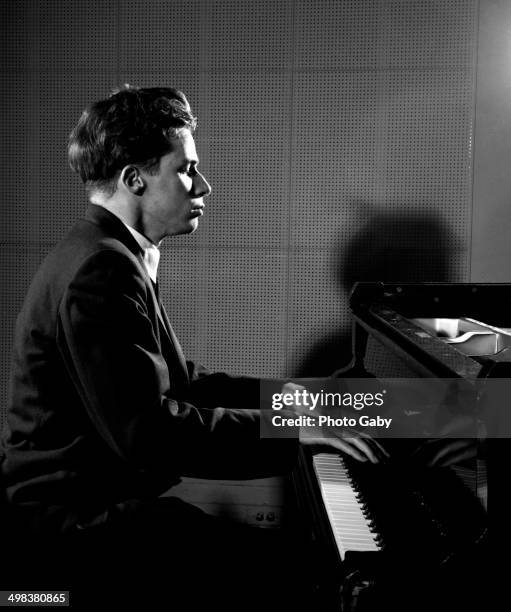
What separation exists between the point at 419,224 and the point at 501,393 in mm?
2949

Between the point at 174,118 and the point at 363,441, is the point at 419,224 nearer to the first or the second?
the point at 174,118

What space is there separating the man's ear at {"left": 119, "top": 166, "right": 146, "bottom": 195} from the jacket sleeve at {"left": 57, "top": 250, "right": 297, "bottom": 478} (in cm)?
34

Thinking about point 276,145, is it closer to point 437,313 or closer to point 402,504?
point 437,313

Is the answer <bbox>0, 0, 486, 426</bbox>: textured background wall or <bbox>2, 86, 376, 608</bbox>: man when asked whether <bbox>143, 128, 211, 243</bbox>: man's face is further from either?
<bbox>0, 0, 486, 426</bbox>: textured background wall

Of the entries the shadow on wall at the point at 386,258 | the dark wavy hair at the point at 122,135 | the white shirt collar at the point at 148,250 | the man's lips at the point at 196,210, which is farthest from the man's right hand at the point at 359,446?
the shadow on wall at the point at 386,258

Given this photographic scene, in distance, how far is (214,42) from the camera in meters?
3.96

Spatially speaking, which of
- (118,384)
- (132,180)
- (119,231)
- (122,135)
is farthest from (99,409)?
(122,135)

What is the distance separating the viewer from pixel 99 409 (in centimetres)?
159

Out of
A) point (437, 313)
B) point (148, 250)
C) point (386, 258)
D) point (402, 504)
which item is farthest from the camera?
point (386, 258)

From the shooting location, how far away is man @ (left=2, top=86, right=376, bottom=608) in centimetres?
159

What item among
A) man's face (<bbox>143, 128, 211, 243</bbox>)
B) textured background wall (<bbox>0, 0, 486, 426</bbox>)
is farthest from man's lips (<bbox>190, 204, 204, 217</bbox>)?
textured background wall (<bbox>0, 0, 486, 426</bbox>)

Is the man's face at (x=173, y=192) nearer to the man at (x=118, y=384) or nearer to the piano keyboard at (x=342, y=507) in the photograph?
the man at (x=118, y=384)

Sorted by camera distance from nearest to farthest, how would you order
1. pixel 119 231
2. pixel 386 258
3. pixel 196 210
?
1. pixel 119 231
2. pixel 196 210
3. pixel 386 258

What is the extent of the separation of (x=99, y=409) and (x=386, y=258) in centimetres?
267
